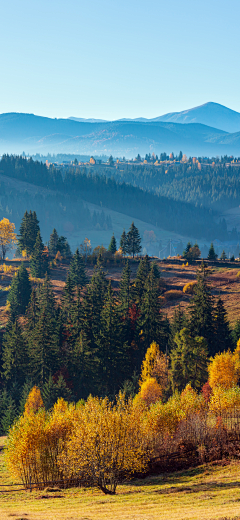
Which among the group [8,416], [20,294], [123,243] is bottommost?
[8,416]

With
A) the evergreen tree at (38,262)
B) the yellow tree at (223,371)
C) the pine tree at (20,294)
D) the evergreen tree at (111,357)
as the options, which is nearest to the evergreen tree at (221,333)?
the yellow tree at (223,371)

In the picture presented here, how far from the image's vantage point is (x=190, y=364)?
2697 inches

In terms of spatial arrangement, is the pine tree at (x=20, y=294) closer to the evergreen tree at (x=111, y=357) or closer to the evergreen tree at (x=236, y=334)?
the evergreen tree at (x=111, y=357)

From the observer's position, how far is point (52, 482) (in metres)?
38.6

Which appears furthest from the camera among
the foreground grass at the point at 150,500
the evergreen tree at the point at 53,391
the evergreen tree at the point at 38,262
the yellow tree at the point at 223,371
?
the evergreen tree at the point at 38,262

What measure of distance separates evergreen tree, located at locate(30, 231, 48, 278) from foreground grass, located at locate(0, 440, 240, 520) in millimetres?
94385

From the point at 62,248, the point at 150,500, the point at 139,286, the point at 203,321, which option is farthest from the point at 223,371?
the point at 62,248

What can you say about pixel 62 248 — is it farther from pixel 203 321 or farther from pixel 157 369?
pixel 157 369

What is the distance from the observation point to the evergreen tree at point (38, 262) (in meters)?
131

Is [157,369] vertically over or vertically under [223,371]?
under

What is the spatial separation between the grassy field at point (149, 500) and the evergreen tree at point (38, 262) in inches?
3714

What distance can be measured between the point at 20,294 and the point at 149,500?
83534 mm

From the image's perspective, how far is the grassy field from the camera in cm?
2930

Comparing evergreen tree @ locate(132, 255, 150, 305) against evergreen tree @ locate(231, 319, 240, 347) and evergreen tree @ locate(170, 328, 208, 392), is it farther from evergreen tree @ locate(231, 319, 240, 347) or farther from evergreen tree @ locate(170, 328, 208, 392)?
evergreen tree @ locate(170, 328, 208, 392)
